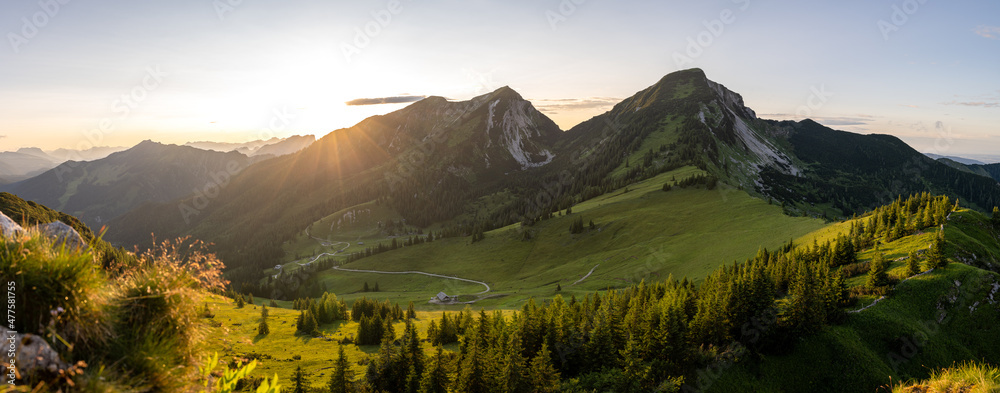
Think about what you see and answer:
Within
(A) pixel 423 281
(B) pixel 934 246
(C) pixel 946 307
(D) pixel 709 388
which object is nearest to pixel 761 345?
(D) pixel 709 388

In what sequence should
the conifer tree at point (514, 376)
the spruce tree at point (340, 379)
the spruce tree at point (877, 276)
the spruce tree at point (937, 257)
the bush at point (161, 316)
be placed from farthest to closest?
the spruce tree at point (877, 276) → the spruce tree at point (937, 257) → the spruce tree at point (340, 379) → the conifer tree at point (514, 376) → the bush at point (161, 316)

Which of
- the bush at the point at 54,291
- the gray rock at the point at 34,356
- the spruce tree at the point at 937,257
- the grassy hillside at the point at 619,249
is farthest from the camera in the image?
the grassy hillside at the point at 619,249

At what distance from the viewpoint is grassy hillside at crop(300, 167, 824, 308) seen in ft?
378

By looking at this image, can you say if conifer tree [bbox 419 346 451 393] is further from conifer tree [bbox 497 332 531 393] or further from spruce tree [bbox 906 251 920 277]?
spruce tree [bbox 906 251 920 277]

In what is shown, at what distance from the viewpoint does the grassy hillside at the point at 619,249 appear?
11525 centimetres

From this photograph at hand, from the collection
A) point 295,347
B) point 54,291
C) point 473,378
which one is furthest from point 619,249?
point 54,291

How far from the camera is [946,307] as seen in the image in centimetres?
4619

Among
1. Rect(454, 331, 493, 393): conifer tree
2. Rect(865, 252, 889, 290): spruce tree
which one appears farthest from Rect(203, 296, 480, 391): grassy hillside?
Rect(865, 252, 889, 290): spruce tree

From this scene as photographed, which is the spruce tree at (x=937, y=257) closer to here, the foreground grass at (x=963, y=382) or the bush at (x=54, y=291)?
the foreground grass at (x=963, y=382)

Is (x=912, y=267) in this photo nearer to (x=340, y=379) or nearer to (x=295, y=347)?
(x=340, y=379)

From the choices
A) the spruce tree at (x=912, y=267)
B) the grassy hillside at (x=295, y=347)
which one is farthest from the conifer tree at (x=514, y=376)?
the spruce tree at (x=912, y=267)

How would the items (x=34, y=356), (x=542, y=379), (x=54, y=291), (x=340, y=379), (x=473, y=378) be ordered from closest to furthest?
(x=34, y=356) < (x=54, y=291) < (x=542, y=379) < (x=473, y=378) < (x=340, y=379)

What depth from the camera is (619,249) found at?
150500mm

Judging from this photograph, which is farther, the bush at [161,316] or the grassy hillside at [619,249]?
the grassy hillside at [619,249]
